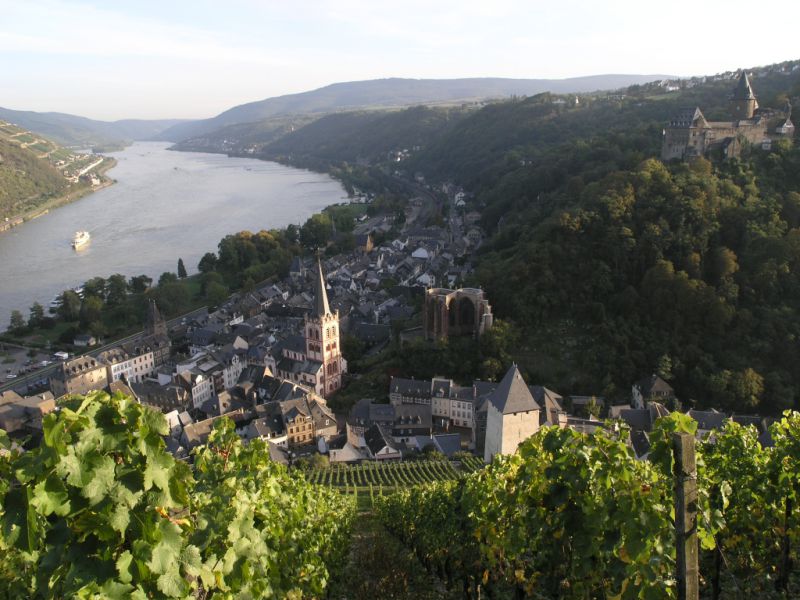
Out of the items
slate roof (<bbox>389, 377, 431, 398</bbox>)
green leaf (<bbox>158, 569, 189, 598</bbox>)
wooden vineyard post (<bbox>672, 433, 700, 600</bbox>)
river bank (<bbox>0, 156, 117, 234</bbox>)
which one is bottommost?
slate roof (<bbox>389, 377, 431, 398</bbox>)

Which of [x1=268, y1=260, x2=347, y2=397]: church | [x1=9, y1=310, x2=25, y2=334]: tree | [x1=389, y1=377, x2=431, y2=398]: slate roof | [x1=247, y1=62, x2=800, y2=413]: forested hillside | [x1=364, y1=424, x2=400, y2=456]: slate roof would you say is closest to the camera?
[x1=364, y1=424, x2=400, y2=456]: slate roof

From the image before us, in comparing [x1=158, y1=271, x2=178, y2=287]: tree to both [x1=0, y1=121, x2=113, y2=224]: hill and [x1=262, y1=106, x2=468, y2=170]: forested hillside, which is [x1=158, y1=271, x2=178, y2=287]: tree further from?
[x1=262, y1=106, x2=468, y2=170]: forested hillside

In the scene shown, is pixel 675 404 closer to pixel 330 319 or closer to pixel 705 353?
pixel 705 353

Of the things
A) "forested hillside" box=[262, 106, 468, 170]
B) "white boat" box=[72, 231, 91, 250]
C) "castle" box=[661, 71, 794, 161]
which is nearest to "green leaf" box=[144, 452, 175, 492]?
"castle" box=[661, 71, 794, 161]

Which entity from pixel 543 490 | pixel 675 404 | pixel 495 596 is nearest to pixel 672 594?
pixel 543 490

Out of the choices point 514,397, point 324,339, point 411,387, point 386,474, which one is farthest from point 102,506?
point 324,339

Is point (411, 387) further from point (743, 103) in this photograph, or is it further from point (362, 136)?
point (362, 136)

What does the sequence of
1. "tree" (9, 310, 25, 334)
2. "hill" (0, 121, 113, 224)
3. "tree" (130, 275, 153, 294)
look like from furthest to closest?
"hill" (0, 121, 113, 224), "tree" (130, 275, 153, 294), "tree" (9, 310, 25, 334)

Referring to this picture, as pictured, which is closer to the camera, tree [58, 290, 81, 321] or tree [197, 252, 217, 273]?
tree [58, 290, 81, 321]
